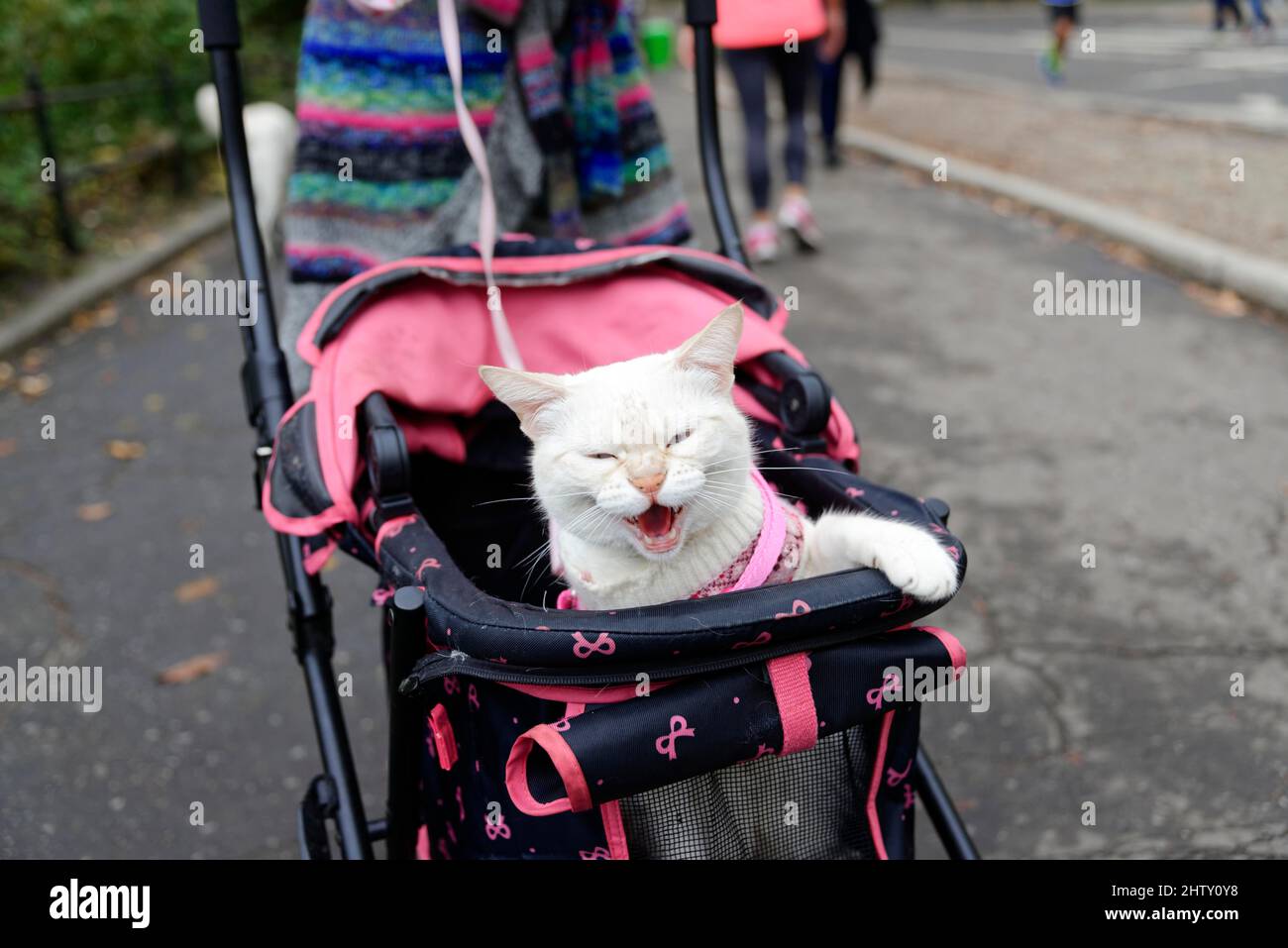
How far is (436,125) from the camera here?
2088mm

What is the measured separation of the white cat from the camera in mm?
1232

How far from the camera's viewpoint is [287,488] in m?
1.49

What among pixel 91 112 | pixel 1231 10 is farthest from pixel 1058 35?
pixel 91 112

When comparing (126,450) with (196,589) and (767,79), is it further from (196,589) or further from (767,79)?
(767,79)

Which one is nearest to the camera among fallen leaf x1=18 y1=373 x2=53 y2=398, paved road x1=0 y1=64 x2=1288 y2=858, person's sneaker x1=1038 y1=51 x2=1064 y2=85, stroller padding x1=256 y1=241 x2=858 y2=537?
stroller padding x1=256 y1=241 x2=858 y2=537

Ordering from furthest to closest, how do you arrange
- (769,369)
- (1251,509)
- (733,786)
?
1. (1251,509)
2. (769,369)
3. (733,786)

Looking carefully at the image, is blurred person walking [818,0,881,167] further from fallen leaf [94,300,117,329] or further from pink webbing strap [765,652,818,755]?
pink webbing strap [765,652,818,755]

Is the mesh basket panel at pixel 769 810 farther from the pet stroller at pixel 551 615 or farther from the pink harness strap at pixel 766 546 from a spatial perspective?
the pink harness strap at pixel 766 546

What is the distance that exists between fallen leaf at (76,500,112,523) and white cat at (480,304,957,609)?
8.75 feet

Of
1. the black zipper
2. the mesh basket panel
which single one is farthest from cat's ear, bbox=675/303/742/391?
the mesh basket panel

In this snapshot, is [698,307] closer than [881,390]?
Yes
